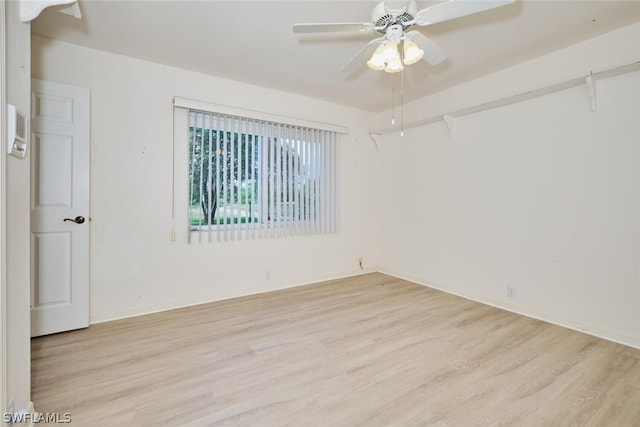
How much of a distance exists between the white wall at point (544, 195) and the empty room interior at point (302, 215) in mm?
17

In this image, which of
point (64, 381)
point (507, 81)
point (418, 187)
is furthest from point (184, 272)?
point (507, 81)

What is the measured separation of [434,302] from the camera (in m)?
3.26

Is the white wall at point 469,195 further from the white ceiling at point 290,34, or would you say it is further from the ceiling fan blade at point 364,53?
the ceiling fan blade at point 364,53

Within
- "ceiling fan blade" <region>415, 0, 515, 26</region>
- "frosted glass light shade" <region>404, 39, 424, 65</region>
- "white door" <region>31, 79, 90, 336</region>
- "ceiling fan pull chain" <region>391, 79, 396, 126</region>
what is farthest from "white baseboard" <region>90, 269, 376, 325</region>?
"ceiling fan blade" <region>415, 0, 515, 26</region>

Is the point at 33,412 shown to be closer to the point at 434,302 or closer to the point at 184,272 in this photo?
the point at 184,272

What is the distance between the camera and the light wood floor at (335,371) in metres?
1.57

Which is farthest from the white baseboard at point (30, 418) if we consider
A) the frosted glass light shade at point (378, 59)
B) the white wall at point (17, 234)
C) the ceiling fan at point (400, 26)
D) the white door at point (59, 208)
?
the frosted glass light shade at point (378, 59)

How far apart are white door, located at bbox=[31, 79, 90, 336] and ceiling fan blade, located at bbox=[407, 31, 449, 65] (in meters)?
2.78

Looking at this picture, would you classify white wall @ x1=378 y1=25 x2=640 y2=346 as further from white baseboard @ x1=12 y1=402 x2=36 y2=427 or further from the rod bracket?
white baseboard @ x1=12 y1=402 x2=36 y2=427

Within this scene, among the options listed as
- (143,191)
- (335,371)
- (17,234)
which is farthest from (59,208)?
(335,371)

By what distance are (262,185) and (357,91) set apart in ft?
5.53

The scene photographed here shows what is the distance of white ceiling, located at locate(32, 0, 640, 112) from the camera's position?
2105mm

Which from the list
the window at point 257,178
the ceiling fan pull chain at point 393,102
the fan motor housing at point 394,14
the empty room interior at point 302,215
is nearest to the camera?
the empty room interior at point 302,215

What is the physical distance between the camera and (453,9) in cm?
160
